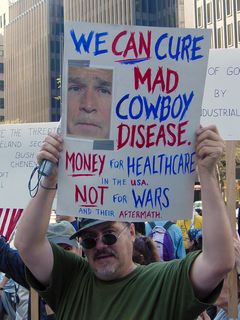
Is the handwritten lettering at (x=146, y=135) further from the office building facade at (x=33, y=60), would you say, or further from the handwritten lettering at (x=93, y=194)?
the office building facade at (x=33, y=60)

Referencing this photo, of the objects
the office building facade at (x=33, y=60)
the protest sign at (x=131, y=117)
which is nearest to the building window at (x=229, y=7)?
the office building facade at (x=33, y=60)

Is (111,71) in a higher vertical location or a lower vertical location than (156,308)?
higher

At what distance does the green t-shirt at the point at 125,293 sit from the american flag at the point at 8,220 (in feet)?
10.8

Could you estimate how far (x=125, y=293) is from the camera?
8.14 feet

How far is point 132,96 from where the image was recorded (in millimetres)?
2512

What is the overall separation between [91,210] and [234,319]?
66.2 inches

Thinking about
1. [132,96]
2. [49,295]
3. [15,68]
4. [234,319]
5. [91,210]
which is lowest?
[234,319]

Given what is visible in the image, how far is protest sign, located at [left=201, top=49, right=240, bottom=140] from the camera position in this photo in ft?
14.7

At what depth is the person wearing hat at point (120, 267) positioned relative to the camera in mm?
2316

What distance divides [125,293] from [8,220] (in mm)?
3758

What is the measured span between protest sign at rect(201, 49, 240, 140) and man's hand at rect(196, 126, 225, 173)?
1989 millimetres

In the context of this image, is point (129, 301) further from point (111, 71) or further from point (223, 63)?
point (223, 63)

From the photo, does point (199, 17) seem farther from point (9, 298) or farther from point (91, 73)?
point (91, 73)

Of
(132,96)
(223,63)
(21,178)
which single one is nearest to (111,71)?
(132,96)
